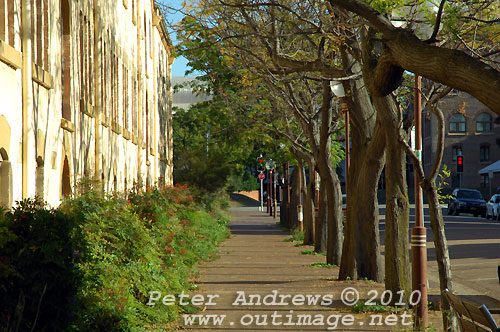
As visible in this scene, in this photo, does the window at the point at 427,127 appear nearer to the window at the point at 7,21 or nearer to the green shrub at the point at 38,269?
the window at the point at 7,21

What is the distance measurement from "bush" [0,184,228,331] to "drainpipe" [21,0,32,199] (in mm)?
797

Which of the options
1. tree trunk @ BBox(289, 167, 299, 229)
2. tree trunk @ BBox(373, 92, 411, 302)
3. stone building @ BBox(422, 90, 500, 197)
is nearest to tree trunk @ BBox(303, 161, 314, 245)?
tree trunk @ BBox(289, 167, 299, 229)

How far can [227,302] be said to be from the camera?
13.4 metres

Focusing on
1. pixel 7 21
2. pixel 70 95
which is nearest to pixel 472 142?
pixel 70 95

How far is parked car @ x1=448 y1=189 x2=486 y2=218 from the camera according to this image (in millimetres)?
51188

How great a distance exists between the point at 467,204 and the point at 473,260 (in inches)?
1223

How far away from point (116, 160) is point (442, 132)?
12.6 metres

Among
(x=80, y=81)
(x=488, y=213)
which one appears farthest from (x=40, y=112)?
(x=488, y=213)

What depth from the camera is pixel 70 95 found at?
1528 cm

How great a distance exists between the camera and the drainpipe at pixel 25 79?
456 inches

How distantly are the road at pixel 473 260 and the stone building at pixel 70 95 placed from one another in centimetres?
773

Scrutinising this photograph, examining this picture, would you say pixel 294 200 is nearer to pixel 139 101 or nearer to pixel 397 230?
pixel 139 101

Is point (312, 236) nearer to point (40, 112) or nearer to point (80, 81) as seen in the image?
point (80, 81)

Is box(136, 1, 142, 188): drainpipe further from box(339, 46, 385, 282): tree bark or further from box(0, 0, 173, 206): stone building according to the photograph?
box(339, 46, 385, 282): tree bark
